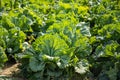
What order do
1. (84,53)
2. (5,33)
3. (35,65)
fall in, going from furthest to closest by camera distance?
(5,33) < (84,53) < (35,65)

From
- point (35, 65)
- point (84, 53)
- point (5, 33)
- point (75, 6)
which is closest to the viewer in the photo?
point (35, 65)

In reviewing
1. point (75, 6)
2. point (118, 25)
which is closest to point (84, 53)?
point (118, 25)

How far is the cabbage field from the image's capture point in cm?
614

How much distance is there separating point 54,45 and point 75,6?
9.78ft

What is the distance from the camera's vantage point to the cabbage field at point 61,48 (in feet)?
20.1

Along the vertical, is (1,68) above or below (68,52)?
below

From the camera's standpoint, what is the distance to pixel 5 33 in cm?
700

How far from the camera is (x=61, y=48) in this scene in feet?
20.3

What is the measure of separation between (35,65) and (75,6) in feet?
10.9

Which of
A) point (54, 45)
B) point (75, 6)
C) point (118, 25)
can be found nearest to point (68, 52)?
point (54, 45)

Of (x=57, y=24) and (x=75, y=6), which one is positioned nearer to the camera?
(x=57, y=24)

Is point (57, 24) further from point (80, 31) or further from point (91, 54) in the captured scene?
point (91, 54)

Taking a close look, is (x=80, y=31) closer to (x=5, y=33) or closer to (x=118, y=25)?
(x=118, y=25)

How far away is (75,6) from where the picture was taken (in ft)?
29.3
